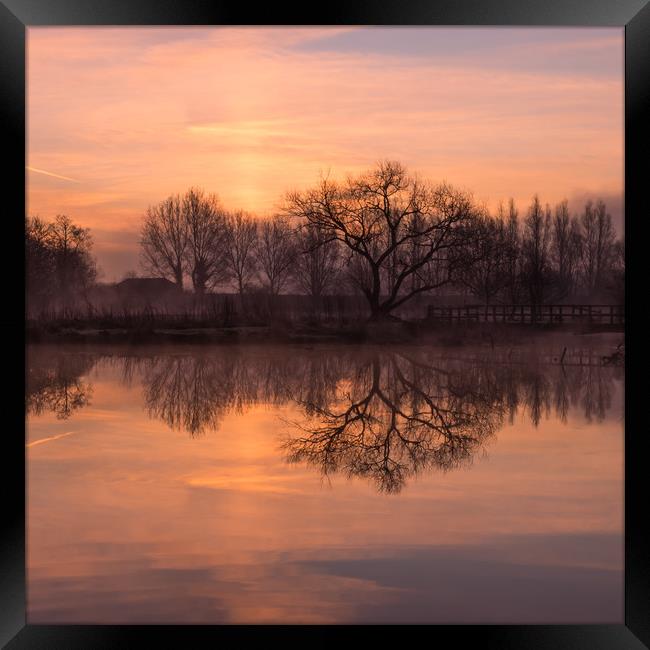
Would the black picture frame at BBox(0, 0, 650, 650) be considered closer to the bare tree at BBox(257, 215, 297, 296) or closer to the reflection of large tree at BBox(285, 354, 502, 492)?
the reflection of large tree at BBox(285, 354, 502, 492)

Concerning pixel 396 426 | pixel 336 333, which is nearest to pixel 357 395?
pixel 396 426

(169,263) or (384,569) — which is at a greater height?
(169,263)

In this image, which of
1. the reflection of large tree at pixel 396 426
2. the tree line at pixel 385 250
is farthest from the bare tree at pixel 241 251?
the reflection of large tree at pixel 396 426

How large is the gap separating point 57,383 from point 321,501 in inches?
375

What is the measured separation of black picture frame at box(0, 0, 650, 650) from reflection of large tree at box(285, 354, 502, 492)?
13.4 feet

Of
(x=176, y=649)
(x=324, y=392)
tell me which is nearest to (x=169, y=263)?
(x=324, y=392)

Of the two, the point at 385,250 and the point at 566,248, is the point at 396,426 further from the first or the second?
→ the point at 566,248

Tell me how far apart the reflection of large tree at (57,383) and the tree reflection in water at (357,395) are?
0.09 feet

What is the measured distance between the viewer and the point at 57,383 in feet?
50.8

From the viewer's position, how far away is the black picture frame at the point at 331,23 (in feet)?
10.9

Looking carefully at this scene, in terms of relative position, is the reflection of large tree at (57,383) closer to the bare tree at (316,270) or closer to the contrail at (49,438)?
the contrail at (49,438)

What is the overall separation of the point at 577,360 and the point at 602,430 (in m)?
9.68
